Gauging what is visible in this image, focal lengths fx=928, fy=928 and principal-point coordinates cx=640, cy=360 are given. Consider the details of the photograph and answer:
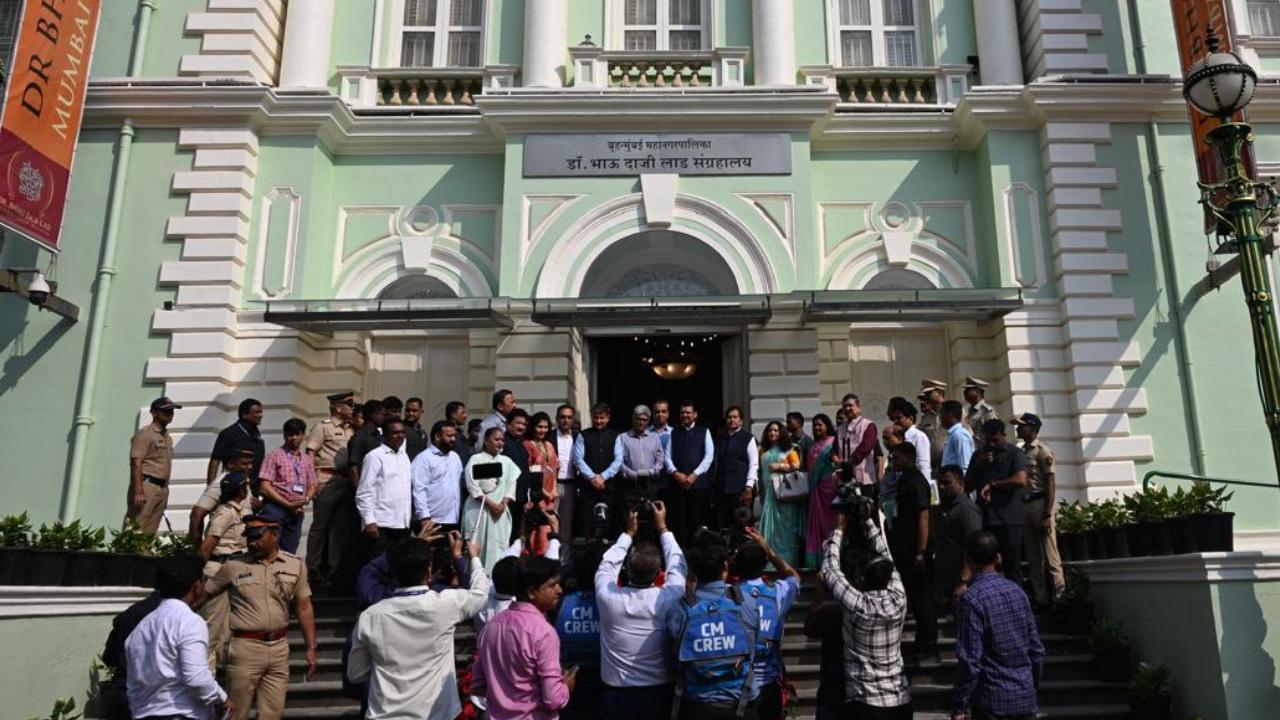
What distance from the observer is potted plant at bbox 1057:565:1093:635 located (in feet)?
29.7

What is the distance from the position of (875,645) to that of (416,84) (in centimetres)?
1214

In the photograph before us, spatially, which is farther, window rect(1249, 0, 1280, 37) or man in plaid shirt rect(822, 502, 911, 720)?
window rect(1249, 0, 1280, 37)

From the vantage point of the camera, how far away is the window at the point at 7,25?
1445 centimetres

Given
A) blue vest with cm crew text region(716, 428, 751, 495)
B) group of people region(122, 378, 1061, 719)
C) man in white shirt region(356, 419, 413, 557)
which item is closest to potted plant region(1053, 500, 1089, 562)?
group of people region(122, 378, 1061, 719)

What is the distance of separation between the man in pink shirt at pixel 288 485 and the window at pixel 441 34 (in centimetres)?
812

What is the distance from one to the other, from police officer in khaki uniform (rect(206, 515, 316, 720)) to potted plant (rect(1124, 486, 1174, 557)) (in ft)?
23.7

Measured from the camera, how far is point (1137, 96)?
13.7 meters

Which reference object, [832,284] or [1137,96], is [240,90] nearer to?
[832,284]

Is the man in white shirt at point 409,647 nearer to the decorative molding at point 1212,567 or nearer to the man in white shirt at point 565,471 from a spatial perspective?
the man in white shirt at point 565,471

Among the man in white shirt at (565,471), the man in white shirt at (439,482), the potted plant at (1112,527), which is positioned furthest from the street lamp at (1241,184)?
the man in white shirt at (439,482)

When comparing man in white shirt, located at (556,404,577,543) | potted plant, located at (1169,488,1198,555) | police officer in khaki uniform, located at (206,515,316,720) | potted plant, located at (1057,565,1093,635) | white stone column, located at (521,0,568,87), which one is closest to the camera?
police officer in khaki uniform, located at (206,515,316,720)

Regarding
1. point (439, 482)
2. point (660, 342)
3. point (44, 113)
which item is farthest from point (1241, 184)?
point (44, 113)

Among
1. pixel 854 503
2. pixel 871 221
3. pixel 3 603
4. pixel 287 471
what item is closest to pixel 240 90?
pixel 287 471

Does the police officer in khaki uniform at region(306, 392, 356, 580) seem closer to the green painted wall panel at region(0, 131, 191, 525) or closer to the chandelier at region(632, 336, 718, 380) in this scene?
the green painted wall panel at region(0, 131, 191, 525)
